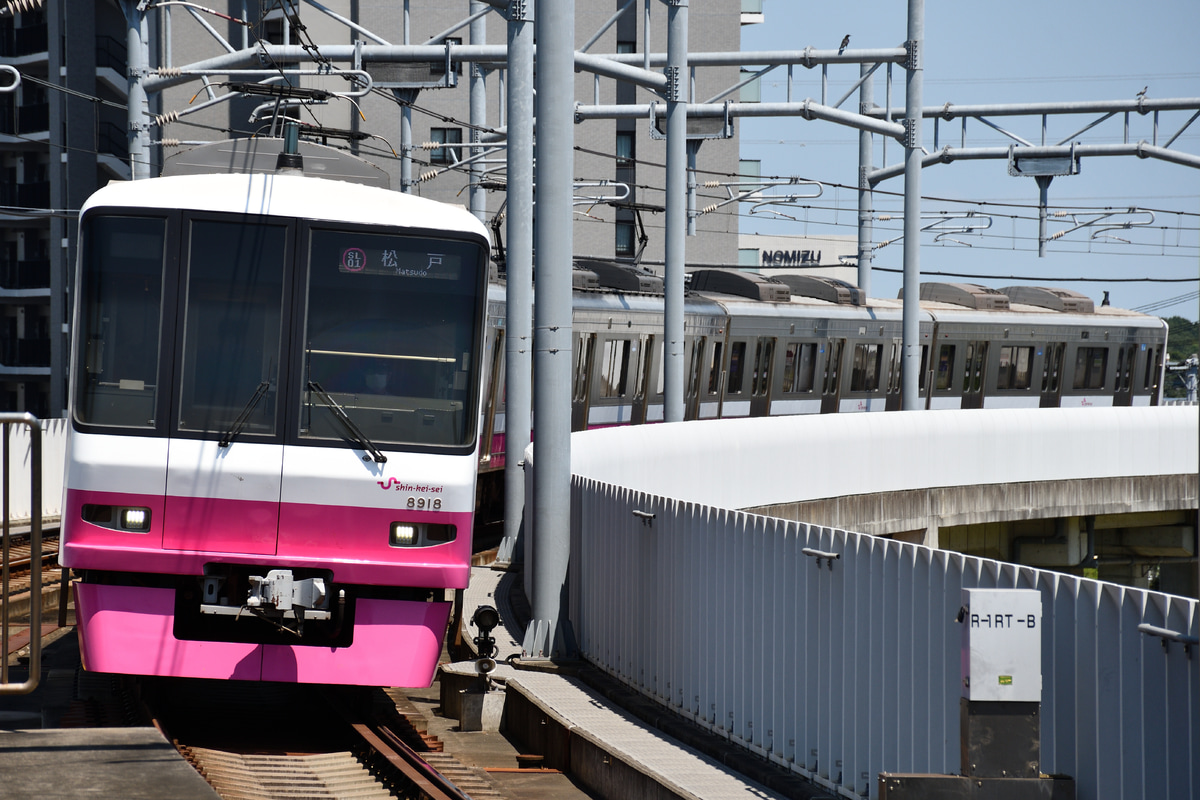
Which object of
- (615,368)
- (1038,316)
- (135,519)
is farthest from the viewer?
(1038,316)

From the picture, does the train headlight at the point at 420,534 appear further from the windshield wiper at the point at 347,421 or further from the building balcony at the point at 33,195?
the building balcony at the point at 33,195

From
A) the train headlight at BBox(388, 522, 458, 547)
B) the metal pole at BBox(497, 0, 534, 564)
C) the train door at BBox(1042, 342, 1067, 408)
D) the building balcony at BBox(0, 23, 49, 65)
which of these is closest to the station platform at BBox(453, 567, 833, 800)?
the train headlight at BBox(388, 522, 458, 547)

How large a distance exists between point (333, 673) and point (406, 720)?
111cm

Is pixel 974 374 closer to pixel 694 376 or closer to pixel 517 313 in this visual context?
pixel 694 376

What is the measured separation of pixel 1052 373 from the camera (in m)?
35.5

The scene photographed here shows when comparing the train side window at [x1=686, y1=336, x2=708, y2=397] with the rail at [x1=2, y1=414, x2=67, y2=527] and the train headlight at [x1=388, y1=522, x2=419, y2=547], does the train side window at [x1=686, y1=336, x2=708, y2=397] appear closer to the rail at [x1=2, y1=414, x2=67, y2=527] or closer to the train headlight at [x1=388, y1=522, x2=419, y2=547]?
the rail at [x1=2, y1=414, x2=67, y2=527]

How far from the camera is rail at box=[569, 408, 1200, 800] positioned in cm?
529

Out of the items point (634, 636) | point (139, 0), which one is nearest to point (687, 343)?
point (139, 0)

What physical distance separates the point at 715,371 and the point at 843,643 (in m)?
20.1

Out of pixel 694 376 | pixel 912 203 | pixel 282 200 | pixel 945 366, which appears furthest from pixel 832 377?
pixel 282 200

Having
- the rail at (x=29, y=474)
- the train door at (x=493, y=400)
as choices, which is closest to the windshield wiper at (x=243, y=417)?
the train door at (x=493, y=400)

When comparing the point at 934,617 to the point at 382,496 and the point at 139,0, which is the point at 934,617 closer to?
the point at 382,496

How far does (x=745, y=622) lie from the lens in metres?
8.23

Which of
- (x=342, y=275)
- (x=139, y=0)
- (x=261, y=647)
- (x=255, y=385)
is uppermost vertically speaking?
(x=139, y=0)
